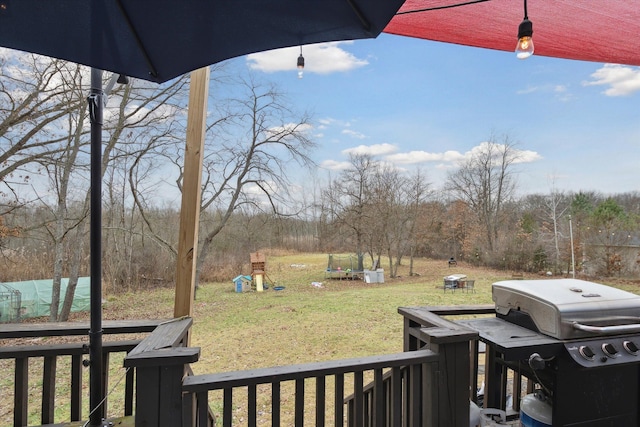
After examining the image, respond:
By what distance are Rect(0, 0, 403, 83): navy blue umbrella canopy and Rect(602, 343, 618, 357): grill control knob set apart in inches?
58.3

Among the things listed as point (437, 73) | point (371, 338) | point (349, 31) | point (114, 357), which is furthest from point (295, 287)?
point (349, 31)

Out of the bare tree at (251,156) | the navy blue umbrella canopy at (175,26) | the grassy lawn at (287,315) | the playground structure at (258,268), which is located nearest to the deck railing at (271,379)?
the navy blue umbrella canopy at (175,26)

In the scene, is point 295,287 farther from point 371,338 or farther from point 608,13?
point 608,13

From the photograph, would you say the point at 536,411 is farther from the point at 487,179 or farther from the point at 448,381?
the point at 487,179

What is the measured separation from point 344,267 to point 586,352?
297 inches

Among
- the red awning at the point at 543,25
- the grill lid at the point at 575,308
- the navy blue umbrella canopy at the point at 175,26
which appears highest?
the red awning at the point at 543,25

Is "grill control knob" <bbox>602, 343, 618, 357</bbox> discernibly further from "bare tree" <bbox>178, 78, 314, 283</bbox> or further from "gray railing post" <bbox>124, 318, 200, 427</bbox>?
"bare tree" <bbox>178, 78, 314, 283</bbox>

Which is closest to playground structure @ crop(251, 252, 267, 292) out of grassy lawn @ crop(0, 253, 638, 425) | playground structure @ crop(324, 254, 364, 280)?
grassy lawn @ crop(0, 253, 638, 425)

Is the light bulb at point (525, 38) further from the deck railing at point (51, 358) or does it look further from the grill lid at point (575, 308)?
the deck railing at point (51, 358)

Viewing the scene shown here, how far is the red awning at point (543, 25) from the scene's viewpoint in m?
1.66

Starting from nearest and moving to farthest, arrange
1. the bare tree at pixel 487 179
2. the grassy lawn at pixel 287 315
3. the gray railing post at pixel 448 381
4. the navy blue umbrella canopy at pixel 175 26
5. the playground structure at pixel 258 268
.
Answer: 1. the navy blue umbrella canopy at pixel 175 26
2. the gray railing post at pixel 448 381
3. the grassy lawn at pixel 287 315
4. the playground structure at pixel 258 268
5. the bare tree at pixel 487 179

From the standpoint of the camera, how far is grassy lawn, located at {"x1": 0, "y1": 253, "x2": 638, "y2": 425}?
4055mm

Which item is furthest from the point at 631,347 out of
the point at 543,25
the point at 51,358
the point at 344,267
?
the point at 344,267

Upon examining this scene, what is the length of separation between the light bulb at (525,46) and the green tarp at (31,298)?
5012mm
